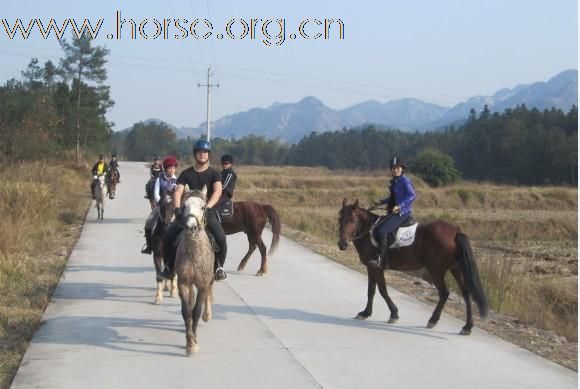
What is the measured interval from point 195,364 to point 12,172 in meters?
15.7

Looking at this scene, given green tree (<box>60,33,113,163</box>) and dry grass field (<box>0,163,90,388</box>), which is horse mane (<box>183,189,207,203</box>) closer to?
dry grass field (<box>0,163,90,388</box>)

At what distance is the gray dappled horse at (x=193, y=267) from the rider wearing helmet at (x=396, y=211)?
252cm

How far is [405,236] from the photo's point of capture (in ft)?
→ 29.1

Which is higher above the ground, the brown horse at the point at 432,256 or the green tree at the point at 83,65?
the green tree at the point at 83,65

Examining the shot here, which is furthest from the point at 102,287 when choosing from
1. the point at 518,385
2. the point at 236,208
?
the point at 518,385

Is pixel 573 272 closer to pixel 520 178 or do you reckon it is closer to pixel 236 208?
pixel 236 208

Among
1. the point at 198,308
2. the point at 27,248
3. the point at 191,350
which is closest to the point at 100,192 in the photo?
the point at 27,248

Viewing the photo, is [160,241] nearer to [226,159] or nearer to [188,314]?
[188,314]

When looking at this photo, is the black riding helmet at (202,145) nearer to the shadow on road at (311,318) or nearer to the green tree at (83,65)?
the shadow on road at (311,318)

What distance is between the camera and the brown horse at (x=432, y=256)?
8273mm

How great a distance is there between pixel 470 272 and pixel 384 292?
124 cm

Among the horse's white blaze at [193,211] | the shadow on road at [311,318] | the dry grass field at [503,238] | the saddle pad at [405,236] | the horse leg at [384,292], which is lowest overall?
the dry grass field at [503,238]

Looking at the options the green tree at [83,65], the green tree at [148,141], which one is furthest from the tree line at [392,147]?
the green tree at [148,141]

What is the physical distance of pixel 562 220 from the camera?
36.7m
